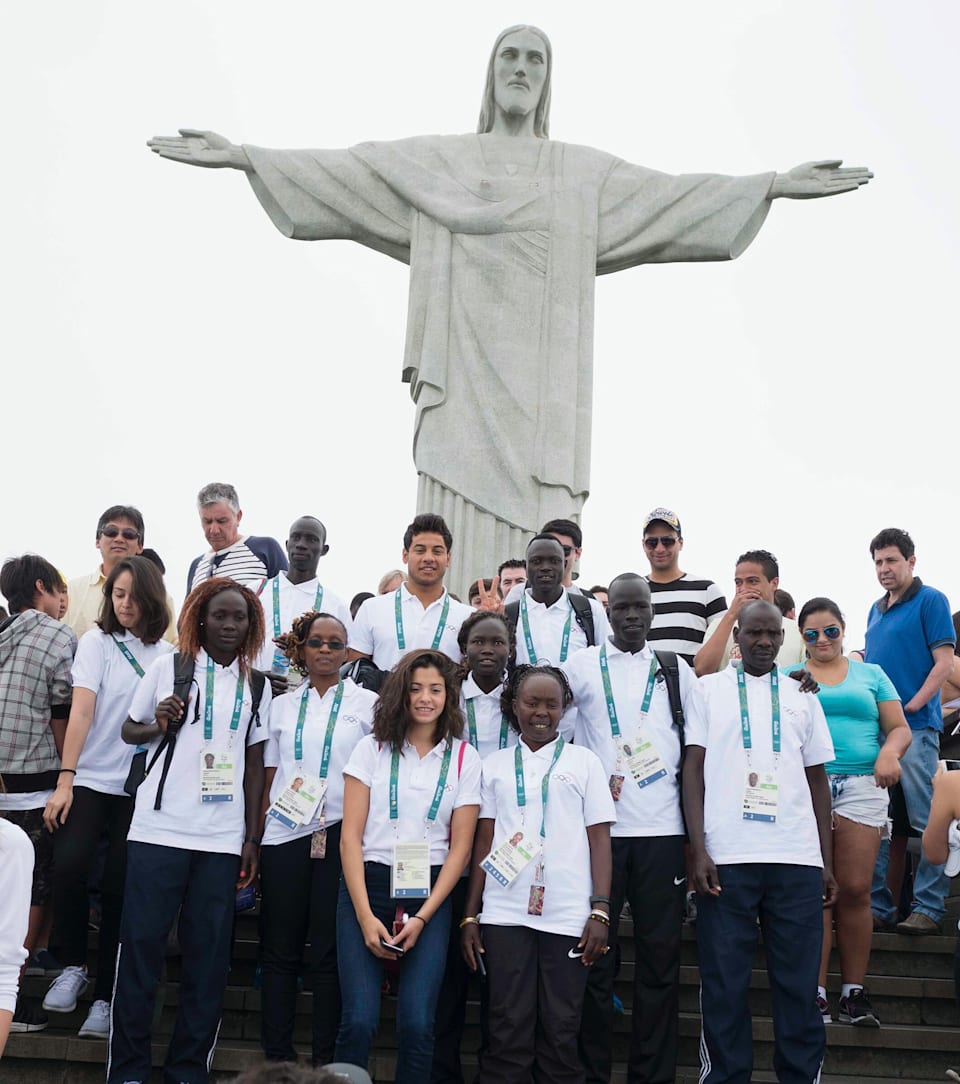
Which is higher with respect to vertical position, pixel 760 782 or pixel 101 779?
pixel 760 782

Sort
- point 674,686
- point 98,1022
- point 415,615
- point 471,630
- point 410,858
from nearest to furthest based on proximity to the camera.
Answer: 1. point 410,858
2. point 98,1022
3. point 674,686
4. point 471,630
5. point 415,615

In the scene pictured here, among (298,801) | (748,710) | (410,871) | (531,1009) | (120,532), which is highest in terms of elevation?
(120,532)

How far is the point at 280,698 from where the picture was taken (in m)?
5.96

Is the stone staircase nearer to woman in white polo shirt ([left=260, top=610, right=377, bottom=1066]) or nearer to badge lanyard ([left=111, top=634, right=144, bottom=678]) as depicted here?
woman in white polo shirt ([left=260, top=610, right=377, bottom=1066])

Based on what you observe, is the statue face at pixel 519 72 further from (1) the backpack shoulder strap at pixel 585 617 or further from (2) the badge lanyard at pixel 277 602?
(1) the backpack shoulder strap at pixel 585 617

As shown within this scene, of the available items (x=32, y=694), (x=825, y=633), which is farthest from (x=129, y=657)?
(x=825, y=633)

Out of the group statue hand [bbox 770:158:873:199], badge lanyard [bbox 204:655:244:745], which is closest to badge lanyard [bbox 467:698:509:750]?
badge lanyard [bbox 204:655:244:745]

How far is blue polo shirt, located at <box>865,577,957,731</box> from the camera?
7574mm

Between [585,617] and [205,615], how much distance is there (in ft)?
5.84

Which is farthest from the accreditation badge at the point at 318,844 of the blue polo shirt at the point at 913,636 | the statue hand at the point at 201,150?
the statue hand at the point at 201,150

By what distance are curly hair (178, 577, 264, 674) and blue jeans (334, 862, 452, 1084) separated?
1.12 metres

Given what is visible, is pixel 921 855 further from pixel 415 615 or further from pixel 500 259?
pixel 500 259

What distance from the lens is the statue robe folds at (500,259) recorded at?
34.3 feet

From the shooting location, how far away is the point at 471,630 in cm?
604
